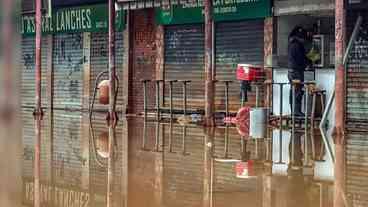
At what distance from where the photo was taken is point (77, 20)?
953 inches

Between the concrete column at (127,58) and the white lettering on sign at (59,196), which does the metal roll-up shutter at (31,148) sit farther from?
the concrete column at (127,58)

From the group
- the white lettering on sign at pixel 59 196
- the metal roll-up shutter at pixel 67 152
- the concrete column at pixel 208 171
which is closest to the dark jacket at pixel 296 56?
the concrete column at pixel 208 171

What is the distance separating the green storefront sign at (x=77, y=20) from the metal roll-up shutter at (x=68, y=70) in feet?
1.09

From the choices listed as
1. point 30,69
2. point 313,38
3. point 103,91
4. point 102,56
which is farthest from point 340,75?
point 30,69

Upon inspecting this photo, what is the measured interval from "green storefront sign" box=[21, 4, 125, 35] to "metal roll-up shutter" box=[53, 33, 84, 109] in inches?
13.1

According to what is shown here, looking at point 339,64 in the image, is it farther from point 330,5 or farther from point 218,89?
point 218,89

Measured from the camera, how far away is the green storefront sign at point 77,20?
22.8 meters

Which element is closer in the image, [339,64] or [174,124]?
[339,64]

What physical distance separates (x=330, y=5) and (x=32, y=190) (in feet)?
31.5

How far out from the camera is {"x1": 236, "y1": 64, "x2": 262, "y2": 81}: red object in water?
1652 cm

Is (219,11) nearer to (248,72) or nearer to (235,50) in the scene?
(235,50)

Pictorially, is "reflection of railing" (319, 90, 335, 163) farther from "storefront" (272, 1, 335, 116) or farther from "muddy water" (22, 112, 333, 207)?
"storefront" (272, 1, 335, 116)

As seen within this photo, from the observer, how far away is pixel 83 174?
972 cm

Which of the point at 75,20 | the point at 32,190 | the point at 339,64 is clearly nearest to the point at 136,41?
the point at 75,20
